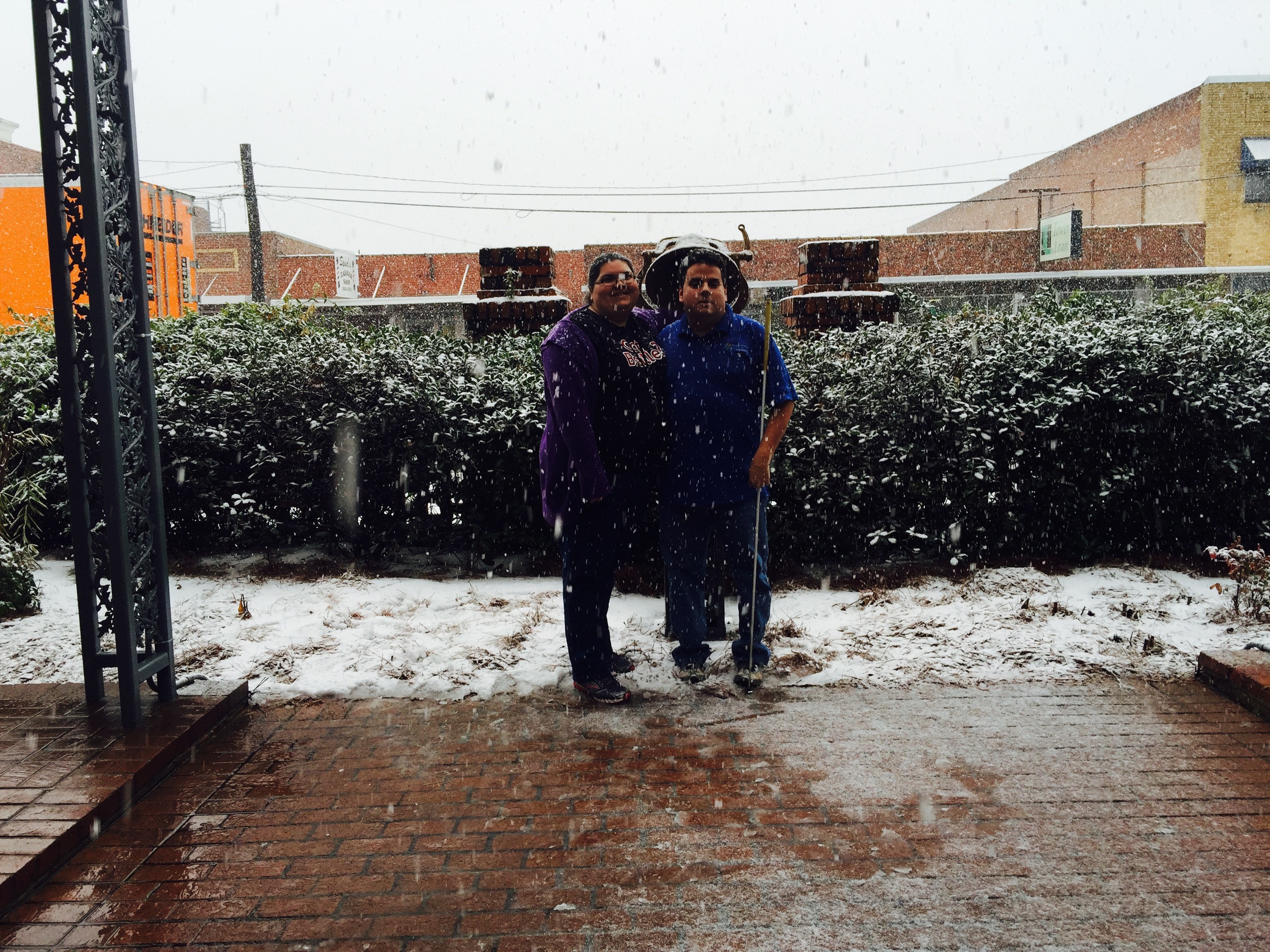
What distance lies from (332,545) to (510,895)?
389cm

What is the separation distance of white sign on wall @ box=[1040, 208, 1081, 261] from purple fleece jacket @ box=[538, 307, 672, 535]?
3612cm

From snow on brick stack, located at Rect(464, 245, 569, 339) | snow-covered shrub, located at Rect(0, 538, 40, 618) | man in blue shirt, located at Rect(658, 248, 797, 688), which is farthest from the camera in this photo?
snow on brick stack, located at Rect(464, 245, 569, 339)

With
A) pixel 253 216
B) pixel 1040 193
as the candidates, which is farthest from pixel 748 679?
pixel 1040 193

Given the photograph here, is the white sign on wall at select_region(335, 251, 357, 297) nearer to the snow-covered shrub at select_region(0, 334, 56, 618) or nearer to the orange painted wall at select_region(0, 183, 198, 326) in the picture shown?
the orange painted wall at select_region(0, 183, 198, 326)

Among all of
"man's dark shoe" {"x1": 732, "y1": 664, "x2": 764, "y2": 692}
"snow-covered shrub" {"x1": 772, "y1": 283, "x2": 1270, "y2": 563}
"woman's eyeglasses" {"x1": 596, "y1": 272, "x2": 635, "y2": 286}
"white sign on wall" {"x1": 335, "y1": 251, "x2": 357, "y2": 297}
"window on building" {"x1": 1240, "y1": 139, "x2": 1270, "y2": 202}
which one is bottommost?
"man's dark shoe" {"x1": 732, "y1": 664, "x2": 764, "y2": 692}

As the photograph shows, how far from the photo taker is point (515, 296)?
7012 mm

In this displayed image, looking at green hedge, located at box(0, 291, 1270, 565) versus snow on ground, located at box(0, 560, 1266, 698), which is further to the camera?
green hedge, located at box(0, 291, 1270, 565)

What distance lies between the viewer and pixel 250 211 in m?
27.1

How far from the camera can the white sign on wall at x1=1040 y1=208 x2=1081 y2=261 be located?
35.2 m

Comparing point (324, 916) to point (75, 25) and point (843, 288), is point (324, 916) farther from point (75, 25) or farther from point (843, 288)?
point (843, 288)

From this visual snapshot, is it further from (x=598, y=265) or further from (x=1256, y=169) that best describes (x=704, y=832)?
(x=1256, y=169)

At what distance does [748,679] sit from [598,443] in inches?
47.5

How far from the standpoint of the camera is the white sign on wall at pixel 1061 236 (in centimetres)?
3525

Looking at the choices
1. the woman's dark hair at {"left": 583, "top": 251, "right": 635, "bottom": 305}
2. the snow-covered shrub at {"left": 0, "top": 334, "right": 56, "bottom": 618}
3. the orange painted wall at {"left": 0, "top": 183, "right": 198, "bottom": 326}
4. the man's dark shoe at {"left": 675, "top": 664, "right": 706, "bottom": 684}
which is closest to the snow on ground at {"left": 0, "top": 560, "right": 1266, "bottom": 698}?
the man's dark shoe at {"left": 675, "top": 664, "right": 706, "bottom": 684}
